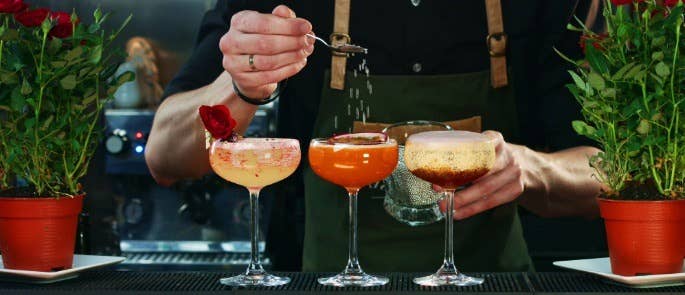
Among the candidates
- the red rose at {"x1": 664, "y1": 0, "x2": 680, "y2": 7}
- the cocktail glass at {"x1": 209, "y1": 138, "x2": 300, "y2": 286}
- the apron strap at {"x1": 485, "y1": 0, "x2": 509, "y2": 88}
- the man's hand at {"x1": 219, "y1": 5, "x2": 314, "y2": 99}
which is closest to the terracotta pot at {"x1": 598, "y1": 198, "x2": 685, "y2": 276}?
the red rose at {"x1": 664, "y1": 0, "x2": 680, "y2": 7}

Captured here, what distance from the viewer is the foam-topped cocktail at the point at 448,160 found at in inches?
65.6

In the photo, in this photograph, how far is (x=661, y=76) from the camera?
1.57 meters

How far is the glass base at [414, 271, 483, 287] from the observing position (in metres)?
1.60

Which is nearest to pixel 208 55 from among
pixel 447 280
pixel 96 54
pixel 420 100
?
pixel 420 100

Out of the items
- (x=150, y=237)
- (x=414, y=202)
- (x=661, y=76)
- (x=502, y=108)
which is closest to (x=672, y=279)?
(x=661, y=76)

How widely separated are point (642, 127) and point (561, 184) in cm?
73

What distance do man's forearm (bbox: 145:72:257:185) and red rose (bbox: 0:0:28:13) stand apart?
65 centimetres

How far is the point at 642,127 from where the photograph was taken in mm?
1599

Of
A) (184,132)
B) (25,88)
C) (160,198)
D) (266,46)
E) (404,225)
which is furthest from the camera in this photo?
(160,198)

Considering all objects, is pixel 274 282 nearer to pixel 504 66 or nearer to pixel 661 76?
pixel 661 76

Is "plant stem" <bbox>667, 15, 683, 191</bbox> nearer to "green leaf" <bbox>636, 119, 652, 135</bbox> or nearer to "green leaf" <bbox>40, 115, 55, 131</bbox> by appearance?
"green leaf" <bbox>636, 119, 652, 135</bbox>

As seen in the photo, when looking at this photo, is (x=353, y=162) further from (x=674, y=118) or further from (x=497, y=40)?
(x=497, y=40)

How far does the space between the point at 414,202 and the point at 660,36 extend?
64cm

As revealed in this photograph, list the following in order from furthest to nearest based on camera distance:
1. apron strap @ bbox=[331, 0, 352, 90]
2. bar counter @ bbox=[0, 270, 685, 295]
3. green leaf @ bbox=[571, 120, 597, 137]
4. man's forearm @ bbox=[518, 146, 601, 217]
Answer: apron strap @ bbox=[331, 0, 352, 90] < man's forearm @ bbox=[518, 146, 601, 217] < green leaf @ bbox=[571, 120, 597, 137] < bar counter @ bbox=[0, 270, 685, 295]
